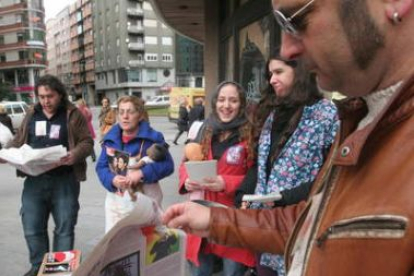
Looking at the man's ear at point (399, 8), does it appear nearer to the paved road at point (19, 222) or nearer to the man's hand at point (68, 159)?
the man's hand at point (68, 159)

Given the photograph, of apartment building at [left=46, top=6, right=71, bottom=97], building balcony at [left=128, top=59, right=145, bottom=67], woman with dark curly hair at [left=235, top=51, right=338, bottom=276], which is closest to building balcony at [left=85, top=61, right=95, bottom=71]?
apartment building at [left=46, top=6, right=71, bottom=97]

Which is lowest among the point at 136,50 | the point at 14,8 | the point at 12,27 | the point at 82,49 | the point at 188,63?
the point at 188,63

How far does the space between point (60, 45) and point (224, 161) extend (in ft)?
392

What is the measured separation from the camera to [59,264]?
2.54 metres

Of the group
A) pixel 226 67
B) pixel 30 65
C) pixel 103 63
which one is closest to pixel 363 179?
pixel 226 67

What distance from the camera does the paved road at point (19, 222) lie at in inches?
182

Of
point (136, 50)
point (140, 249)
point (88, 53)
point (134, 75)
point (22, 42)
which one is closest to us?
point (140, 249)

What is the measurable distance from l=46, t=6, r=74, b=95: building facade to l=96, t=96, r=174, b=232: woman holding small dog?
103m

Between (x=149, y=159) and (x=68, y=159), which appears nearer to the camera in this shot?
(x=149, y=159)

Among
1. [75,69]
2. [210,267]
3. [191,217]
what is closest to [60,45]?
[75,69]

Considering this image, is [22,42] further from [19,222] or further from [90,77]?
[19,222]

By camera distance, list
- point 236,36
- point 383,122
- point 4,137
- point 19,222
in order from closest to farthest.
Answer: point 383,122, point 4,137, point 19,222, point 236,36

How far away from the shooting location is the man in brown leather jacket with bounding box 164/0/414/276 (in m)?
0.77

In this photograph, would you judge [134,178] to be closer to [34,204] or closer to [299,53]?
[34,204]
